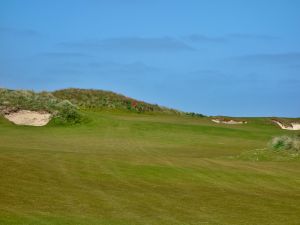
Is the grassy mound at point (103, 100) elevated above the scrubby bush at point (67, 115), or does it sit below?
above

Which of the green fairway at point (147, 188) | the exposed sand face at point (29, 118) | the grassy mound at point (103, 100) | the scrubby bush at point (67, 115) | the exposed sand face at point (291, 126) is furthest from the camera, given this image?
the grassy mound at point (103, 100)

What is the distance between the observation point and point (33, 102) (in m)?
52.1

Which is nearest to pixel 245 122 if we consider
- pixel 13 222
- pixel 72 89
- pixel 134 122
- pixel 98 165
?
pixel 134 122

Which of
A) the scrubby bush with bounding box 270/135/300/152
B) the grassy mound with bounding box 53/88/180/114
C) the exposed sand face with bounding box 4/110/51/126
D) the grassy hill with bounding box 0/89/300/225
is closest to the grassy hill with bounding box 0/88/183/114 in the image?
the grassy mound with bounding box 53/88/180/114

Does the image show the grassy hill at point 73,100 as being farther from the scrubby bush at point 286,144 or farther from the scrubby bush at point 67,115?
the scrubby bush at point 286,144

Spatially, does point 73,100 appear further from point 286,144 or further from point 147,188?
point 147,188

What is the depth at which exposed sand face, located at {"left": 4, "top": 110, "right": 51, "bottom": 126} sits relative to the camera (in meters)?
49.4

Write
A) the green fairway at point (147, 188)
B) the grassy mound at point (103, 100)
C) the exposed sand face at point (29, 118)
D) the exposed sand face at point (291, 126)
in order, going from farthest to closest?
the grassy mound at point (103, 100), the exposed sand face at point (291, 126), the exposed sand face at point (29, 118), the green fairway at point (147, 188)

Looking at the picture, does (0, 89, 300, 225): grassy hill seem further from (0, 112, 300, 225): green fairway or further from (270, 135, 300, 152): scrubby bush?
(270, 135, 300, 152): scrubby bush

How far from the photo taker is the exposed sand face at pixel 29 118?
49.4 meters

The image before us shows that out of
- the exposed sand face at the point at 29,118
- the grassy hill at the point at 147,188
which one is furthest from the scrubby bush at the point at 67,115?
the grassy hill at the point at 147,188

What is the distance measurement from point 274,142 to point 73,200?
60.7 feet

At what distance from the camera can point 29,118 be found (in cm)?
4991

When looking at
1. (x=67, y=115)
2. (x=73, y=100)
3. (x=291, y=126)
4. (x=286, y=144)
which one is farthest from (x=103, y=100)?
(x=286, y=144)
